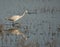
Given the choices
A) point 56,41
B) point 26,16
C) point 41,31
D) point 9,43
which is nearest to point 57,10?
point 26,16

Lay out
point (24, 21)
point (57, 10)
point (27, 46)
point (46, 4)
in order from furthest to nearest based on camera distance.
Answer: point (46, 4)
point (57, 10)
point (24, 21)
point (27, 46)

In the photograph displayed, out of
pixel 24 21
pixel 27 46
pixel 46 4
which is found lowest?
pixel 27 46

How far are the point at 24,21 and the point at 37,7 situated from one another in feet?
3.48

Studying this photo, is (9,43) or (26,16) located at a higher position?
(26,16)

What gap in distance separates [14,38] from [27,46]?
0.34 m

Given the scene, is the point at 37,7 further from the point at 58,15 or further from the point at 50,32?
the point at 50,32

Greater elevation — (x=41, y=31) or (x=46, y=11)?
(x=46, y=11)

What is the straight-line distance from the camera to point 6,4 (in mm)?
5730

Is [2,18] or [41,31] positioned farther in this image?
[2,18]

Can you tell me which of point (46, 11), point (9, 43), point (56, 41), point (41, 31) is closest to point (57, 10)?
point (46, 11)

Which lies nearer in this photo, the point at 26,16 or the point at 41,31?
the point at 41,31

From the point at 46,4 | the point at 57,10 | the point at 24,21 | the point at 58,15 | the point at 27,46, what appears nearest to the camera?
the point at 27,46

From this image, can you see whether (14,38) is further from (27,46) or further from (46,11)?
(46,11)

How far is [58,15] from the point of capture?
4.89 m
